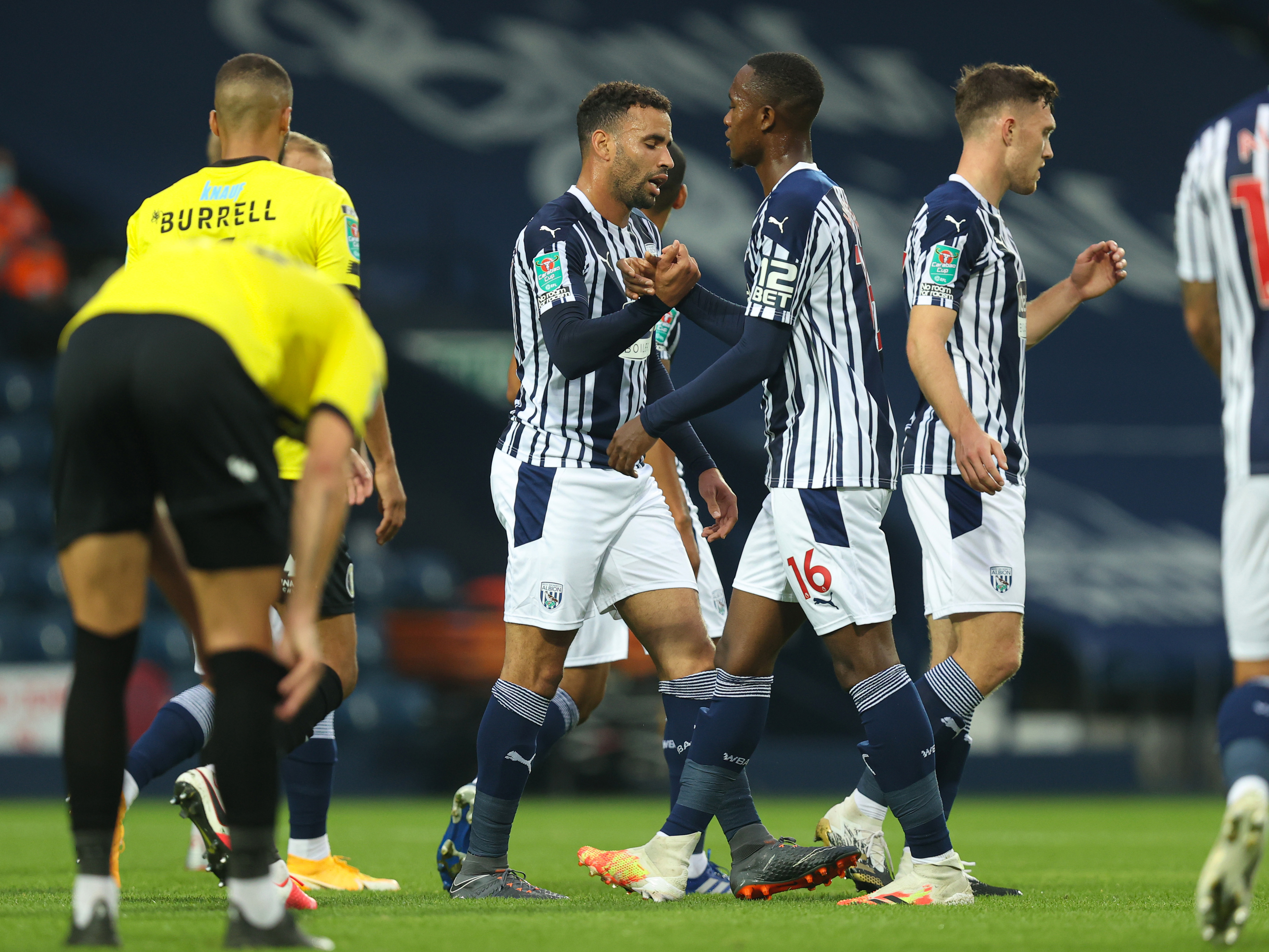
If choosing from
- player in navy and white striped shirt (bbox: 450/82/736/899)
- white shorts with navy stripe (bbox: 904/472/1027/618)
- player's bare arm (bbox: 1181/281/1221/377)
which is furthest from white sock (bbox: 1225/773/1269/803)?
player in navy and white striped shirt (bbox: 450/82/736/899)

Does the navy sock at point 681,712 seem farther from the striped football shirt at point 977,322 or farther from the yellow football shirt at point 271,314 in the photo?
the yellow football shirt at point 271,314

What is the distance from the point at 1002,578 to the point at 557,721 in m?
1.47

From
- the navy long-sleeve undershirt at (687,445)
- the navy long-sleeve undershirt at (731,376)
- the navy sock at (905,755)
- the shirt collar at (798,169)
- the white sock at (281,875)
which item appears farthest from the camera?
the navy long-sleeve undershirt at (687,445)

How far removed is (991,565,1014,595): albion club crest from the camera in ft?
13.7

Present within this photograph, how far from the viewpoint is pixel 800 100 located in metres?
4.09

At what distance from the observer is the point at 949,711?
13.6 ft

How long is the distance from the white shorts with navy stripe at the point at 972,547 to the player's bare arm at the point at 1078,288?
2.17ft

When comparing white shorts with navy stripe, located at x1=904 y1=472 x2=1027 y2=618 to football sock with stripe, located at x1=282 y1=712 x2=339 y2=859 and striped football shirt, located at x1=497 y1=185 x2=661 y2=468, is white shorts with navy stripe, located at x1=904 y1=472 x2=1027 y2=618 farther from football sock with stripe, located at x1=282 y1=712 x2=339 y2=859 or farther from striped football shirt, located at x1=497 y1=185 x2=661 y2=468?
football sock with stripe, located at x1=282 y1=712 x2=339 y2=859

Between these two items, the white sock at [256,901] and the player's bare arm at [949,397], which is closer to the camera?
the white sock at [256,901]

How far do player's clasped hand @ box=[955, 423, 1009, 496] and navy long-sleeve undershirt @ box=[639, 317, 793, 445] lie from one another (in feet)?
1.83

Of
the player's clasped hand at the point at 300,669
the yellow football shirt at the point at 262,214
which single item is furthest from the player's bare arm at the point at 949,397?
the player's clasped hand at the point at 300,669

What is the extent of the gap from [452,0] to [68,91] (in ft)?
14.1

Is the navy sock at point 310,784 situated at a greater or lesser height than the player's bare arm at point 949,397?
lesser

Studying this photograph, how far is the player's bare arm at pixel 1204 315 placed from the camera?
2939mm
